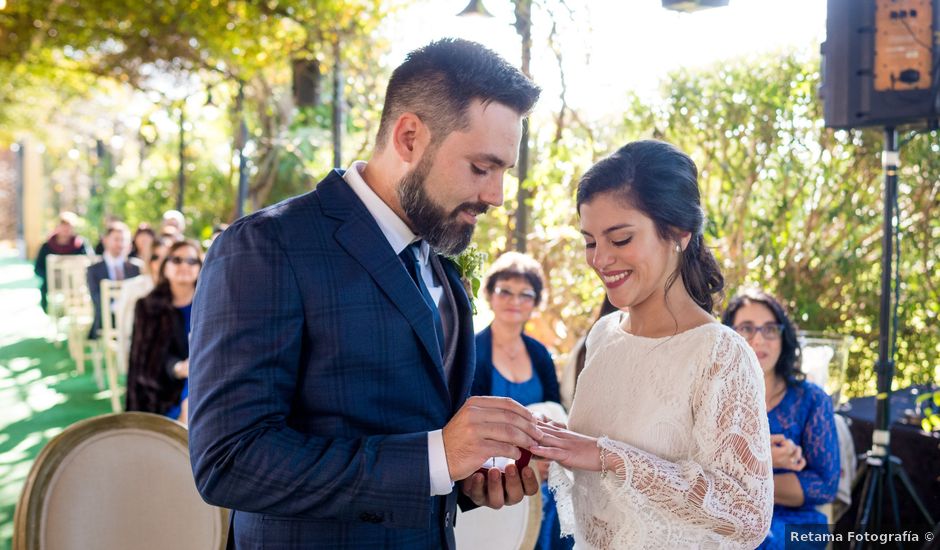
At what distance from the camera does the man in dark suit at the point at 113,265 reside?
8602mm

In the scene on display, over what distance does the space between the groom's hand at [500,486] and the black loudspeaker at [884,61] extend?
272 cm

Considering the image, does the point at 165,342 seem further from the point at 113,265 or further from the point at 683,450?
the point at 113,265

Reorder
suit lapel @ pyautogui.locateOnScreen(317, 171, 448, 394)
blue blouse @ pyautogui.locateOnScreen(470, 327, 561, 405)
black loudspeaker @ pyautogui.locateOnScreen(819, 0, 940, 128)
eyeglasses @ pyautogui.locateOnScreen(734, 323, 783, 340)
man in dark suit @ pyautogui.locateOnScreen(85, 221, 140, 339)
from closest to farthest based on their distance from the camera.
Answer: suit lapel @ pyautogui.locateOnScreen(317, 171, 448, 394), eyeglasses @ pyautogui.locateOnScreen(734, 323, 783, 340), black loudspeaker @ pyautogui.locateOnScreen(819, 0, 940, 128), blue blouse @ pyautogui.locateOnScreen(470, 327, 561, 405), man in dark suit @ pyautogui.locateOnScreen(85, 221, 140, 339)

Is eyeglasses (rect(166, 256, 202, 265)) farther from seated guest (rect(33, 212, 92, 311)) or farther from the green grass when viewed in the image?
seated guest (rect(33, 212, 92, 311))

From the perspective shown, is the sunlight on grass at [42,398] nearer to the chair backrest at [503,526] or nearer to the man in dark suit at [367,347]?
the chair backrest at [503,526]

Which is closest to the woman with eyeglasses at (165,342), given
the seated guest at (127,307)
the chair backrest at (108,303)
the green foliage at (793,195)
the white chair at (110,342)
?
the seated guest at (127,307)

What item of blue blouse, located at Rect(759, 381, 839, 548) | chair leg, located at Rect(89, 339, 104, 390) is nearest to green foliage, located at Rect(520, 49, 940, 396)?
blue blouse, located at Rect(759, 381, 839, 548)

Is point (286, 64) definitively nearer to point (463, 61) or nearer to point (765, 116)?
point (765, 116)

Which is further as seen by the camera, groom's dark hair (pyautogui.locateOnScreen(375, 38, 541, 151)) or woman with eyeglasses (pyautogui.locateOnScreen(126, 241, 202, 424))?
woman with eyeglasses (pyautogui.locateOnScreen(126, 241, 202, 424))

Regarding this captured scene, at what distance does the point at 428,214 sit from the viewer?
152cm

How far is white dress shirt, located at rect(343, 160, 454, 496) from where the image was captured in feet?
4.35

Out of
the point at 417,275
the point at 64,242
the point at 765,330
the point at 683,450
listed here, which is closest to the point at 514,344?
the point at 765,330

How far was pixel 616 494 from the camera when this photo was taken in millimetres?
1721

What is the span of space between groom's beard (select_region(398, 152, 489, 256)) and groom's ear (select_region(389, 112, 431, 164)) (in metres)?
0.02
